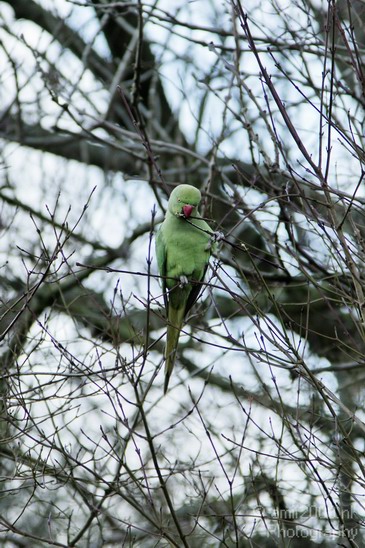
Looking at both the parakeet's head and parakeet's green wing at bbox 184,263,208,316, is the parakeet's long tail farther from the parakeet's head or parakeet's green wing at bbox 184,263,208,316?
the parakeet's head

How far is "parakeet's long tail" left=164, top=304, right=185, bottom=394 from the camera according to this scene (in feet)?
15.6

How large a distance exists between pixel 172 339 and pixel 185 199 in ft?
3.48

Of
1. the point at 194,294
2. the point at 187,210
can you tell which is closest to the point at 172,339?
the point at 194,294

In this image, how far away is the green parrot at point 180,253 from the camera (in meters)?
4.81

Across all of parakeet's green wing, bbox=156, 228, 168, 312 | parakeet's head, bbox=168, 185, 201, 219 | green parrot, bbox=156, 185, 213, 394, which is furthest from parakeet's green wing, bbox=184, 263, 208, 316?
parakeet's head, bbox=168, 185, 201, 219

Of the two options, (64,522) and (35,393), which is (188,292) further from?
(64,522)

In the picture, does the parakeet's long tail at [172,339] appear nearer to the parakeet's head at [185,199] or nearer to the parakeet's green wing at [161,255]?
the parakeet's green wing at [161,255]

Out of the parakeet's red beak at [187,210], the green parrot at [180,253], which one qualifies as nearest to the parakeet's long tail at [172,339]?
the green parrot at [180,253]

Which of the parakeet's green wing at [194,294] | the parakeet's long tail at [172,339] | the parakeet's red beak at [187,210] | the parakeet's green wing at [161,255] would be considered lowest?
the parakeet's long tail at [172,339]

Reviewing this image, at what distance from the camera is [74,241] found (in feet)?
27.7

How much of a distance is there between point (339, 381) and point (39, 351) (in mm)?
3747

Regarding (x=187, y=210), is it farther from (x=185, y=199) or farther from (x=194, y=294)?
(x=194, y=294)

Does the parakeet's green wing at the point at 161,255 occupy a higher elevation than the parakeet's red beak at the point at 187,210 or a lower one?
higher

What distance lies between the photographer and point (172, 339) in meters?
5.09
